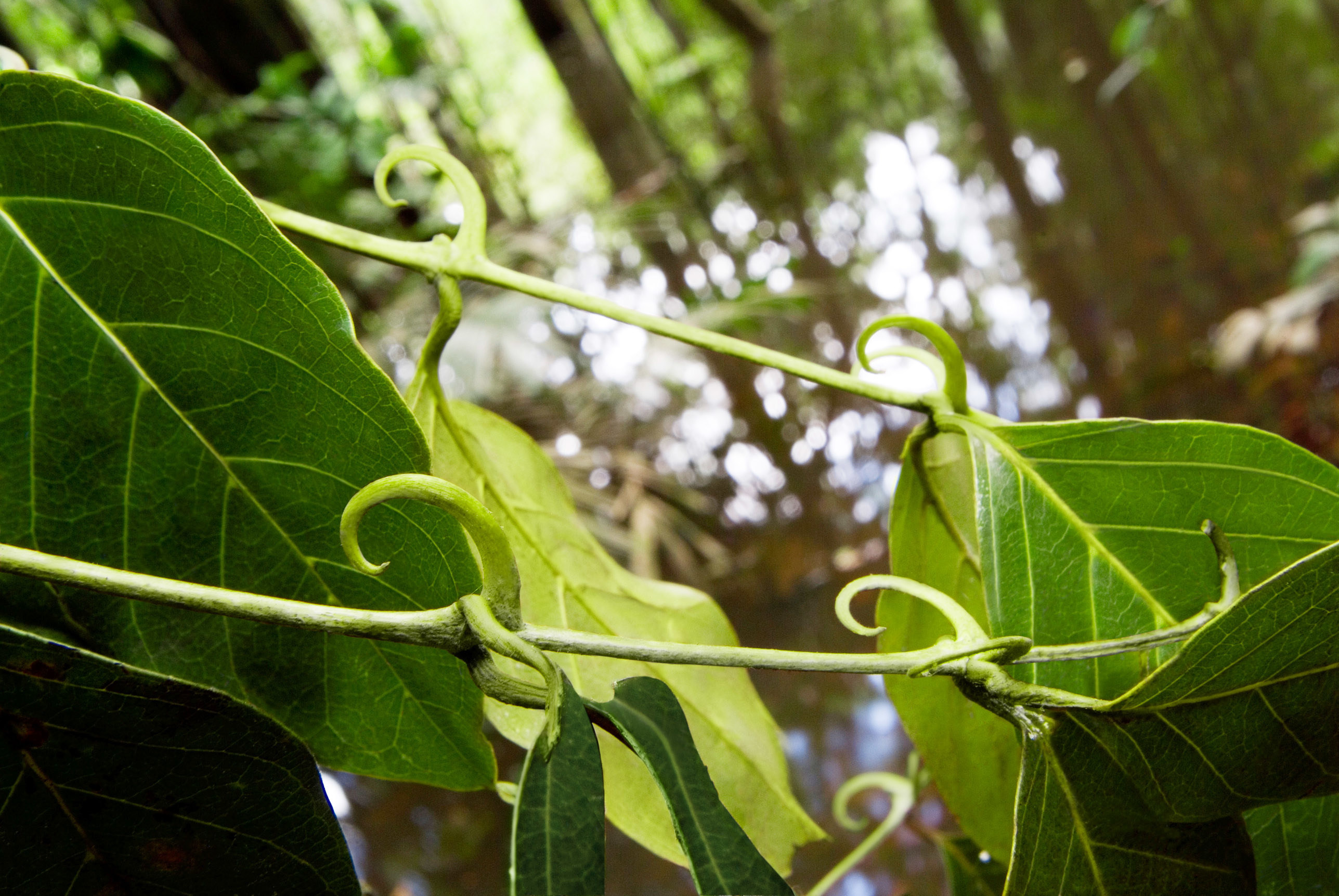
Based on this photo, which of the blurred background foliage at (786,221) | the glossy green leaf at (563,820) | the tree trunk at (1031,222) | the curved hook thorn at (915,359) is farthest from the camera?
the tree trunk at (1031,222)

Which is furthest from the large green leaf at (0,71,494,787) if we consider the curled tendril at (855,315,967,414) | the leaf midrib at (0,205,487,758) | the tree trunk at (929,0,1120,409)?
the tree trunk at (929,0,1120,409)

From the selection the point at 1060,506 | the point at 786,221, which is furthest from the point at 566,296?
the point at 786,221

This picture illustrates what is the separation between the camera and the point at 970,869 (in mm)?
265

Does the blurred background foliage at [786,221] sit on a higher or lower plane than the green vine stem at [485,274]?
higher

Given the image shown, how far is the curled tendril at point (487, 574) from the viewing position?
5.4 inches

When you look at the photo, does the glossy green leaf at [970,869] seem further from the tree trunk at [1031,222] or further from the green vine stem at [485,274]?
the tree trunk at [1031,222]

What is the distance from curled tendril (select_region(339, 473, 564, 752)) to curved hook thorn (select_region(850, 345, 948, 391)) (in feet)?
0.36

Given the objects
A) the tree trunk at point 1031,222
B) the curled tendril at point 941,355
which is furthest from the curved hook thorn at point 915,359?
the tree trunk at point 1031,222

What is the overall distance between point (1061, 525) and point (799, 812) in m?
0.10

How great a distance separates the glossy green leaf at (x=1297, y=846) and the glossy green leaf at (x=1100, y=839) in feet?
0.10

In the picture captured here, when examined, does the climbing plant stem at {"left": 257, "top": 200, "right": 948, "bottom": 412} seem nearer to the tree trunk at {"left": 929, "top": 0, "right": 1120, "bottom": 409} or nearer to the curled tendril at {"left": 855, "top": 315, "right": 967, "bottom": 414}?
the curled tendril at {"left": 855, "top": 315, "right": 967, "bottom": 414}

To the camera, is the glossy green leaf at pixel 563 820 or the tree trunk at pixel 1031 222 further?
the tree trunk at pixel 1031 222

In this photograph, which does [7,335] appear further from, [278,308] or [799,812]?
[799,812]

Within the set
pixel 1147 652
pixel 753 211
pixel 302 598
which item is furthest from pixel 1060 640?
pixel 753 211
